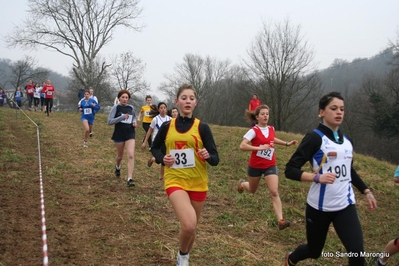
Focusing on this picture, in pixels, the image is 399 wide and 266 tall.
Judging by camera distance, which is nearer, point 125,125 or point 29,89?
point 125,125

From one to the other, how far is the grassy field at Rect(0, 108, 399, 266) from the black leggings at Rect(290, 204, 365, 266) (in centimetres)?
122

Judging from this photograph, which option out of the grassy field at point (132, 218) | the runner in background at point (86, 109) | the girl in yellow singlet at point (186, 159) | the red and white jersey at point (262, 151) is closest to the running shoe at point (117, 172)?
the grassy field at point (132, 218)

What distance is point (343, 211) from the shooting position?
352cm

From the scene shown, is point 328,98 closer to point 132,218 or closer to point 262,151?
point 262,151

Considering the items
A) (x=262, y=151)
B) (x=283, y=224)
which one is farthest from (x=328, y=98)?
(x=283, y=224)

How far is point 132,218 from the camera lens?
5992 mm

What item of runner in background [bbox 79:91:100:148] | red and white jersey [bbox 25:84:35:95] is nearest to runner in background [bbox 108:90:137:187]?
runner in background [bbox 79:91:100:148]

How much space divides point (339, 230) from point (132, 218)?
3611 millimetres

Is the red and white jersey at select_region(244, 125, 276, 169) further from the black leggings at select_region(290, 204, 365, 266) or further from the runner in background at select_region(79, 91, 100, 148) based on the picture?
the runner in background at select_region(79, 91, 100, 148)

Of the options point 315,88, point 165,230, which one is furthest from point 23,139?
point 315,88

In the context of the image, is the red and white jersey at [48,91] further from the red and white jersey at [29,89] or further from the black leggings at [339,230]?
the black leggings at [339,230]

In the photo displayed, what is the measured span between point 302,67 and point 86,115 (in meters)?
29.3

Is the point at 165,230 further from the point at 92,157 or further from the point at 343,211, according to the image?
the point at 92,157

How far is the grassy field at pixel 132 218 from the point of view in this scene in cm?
466
